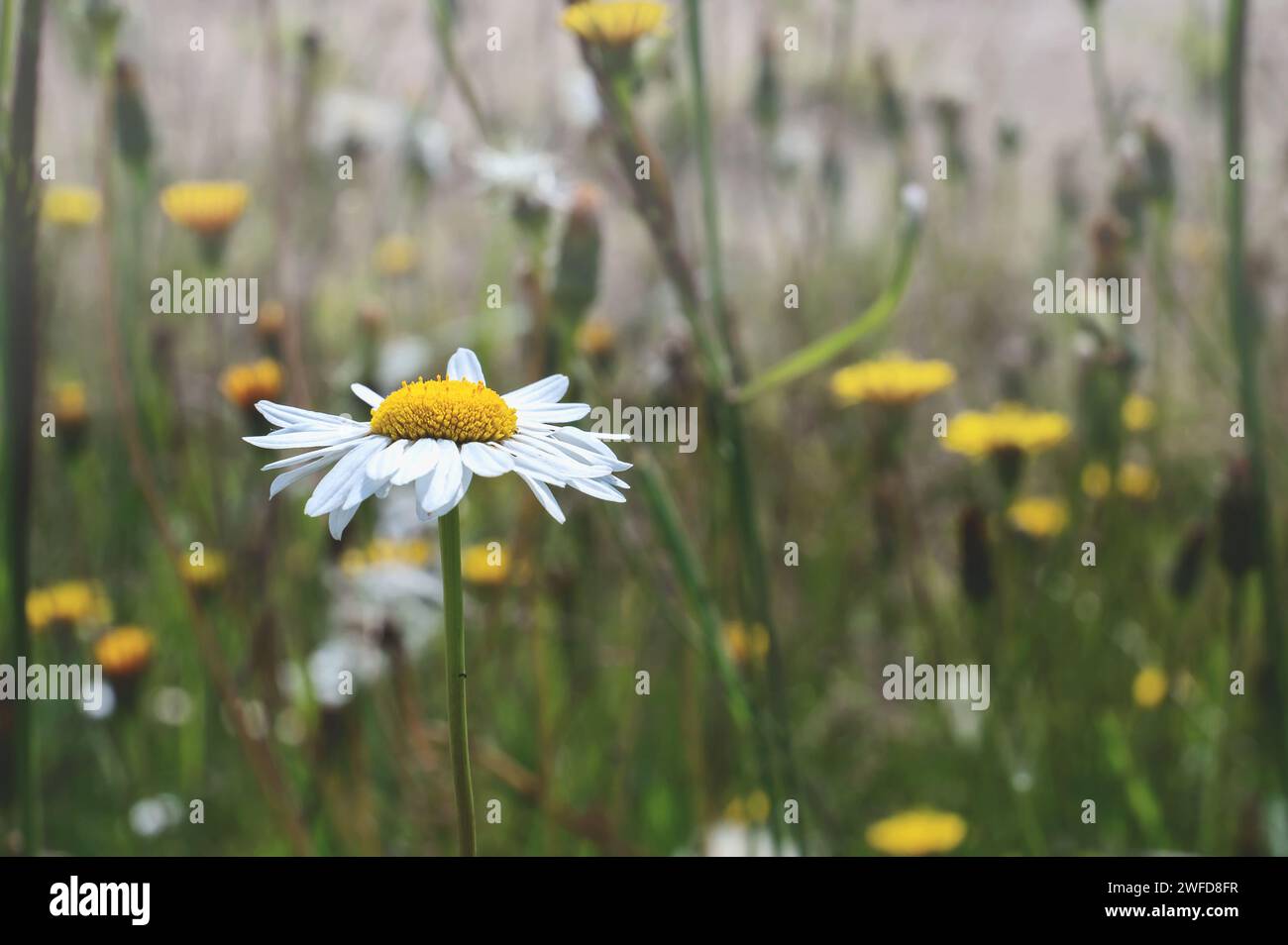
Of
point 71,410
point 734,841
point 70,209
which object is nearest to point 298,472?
point 734,841

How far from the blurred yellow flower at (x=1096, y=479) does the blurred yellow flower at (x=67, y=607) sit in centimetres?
109

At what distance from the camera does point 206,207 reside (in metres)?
1.17

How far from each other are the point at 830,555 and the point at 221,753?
0.81 meters

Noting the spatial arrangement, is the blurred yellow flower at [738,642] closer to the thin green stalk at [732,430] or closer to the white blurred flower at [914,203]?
the thin green stalk at [732,430]

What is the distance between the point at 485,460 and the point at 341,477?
5 cm

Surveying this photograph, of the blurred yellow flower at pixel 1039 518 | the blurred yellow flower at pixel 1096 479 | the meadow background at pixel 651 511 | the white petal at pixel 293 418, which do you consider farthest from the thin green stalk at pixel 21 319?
the blurred yellow flower at pixel 1039 518

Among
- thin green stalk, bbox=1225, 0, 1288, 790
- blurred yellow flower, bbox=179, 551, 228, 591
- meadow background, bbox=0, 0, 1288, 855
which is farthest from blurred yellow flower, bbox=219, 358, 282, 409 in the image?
thin green stalk, bbox=1225, 0, 1288, 790

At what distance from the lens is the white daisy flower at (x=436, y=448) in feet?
1.29

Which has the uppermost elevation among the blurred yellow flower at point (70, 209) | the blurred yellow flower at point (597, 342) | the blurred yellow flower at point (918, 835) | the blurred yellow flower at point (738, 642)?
the blurred yellow flower at point (70, 209)

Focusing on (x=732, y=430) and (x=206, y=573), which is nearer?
(x=732, y=430)

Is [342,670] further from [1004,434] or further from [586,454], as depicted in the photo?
[586,454]

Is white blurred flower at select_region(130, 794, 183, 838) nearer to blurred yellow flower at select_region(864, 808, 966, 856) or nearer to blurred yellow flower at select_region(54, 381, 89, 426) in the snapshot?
blurred yellow flower at select_region(54, 381, 89, 426)
